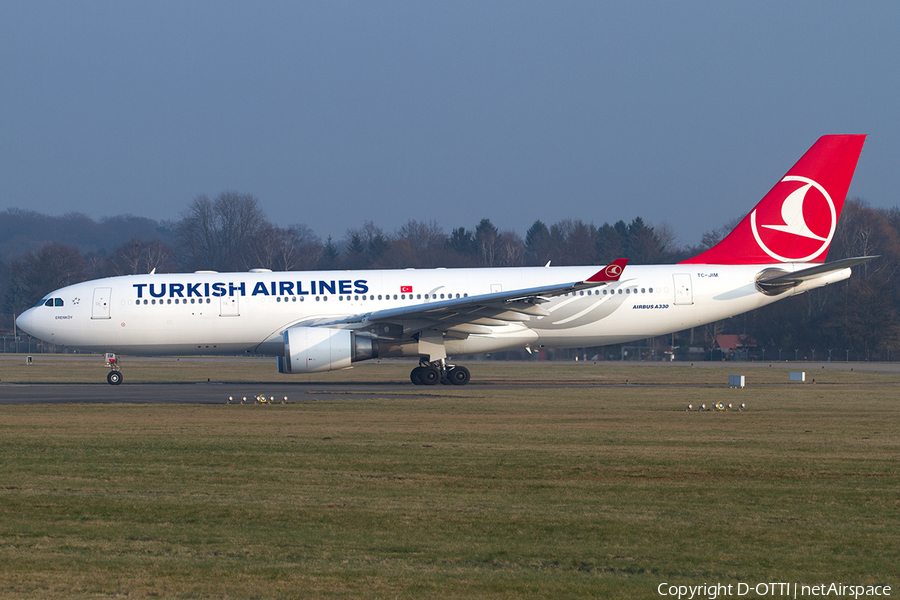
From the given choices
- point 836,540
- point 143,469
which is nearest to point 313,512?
point 143,469

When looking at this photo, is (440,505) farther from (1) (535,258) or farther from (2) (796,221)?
(1) (535,258)

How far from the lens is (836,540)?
23.0ft

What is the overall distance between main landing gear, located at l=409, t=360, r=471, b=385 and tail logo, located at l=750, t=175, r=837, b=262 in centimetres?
1018

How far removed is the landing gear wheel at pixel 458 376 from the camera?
27312 millimetres

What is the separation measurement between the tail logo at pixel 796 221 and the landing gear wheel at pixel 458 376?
10.1 m

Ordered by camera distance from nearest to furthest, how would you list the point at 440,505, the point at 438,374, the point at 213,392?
the point at 440,505, the point at 213,392, the point at 438,374

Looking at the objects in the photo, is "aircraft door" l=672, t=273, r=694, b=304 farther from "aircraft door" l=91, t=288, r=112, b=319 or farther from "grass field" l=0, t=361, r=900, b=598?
"aircraft door" l=91, t=288, r=112, b=319

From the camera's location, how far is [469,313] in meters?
25.9

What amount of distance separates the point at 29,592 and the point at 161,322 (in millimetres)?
22899

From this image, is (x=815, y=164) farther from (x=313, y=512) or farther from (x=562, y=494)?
Result: (x=313, y=512)

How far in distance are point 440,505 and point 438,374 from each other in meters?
18.8

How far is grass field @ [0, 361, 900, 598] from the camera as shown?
6.05 m

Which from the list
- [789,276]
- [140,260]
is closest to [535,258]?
[140,260]

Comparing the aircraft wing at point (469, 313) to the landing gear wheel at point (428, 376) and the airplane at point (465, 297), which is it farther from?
the landing gear wheel at point (428, 376)
